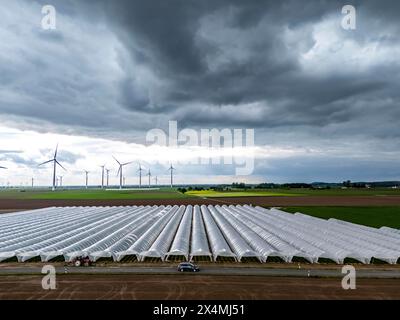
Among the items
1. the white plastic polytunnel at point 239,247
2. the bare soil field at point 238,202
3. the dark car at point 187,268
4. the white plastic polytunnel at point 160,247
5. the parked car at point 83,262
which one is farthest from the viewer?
the bare soil field at point 238,202

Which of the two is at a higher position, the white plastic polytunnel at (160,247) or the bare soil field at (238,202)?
the white plastic polytunnel at (160,247)

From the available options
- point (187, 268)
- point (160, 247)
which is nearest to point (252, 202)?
point (160, 247)

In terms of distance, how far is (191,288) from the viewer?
35875 mm

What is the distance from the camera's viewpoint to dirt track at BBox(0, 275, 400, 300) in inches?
1321

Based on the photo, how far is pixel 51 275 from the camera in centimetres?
4069

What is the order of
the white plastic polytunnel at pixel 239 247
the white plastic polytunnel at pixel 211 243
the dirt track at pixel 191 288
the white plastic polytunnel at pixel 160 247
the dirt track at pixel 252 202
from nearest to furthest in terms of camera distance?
the dirt track at pixel 191 288
the white plastic polytunnel at pixel 160 247
the white plastic polytunnel at pixel 239 247
the white plastic polytunnel at pixel 211 243
the dirt track at pixel 252 202

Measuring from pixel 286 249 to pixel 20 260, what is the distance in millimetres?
40884

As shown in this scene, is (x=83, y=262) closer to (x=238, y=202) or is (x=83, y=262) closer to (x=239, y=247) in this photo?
(x=239, y=247)

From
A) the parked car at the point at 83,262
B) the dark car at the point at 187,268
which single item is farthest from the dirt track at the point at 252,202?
the parked car at the point at 83,262

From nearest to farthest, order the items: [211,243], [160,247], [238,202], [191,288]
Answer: [191,288], [160,247], [211,243], [238,202]

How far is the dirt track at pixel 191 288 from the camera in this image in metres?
33.6

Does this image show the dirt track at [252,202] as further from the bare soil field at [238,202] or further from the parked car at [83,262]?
the parked car at [83,262]
